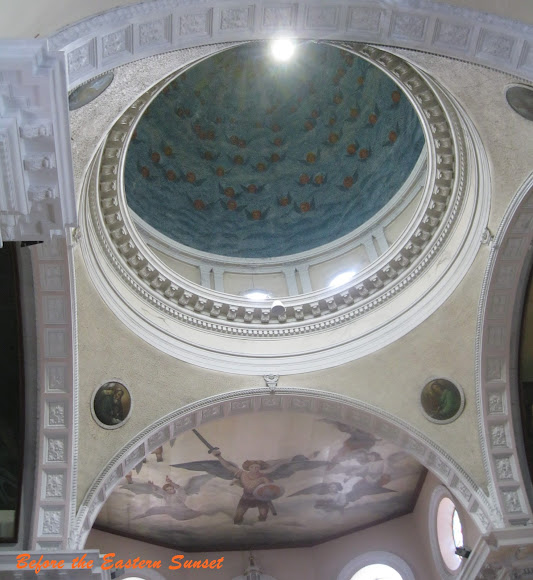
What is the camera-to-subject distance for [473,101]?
10.1 m

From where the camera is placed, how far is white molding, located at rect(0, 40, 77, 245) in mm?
5293

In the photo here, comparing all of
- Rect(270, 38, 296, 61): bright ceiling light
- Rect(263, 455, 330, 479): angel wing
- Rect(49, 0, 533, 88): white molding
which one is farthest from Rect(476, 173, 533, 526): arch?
Rect(270, 38, 296, 61): bright ceiling light

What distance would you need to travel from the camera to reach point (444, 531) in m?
15.7

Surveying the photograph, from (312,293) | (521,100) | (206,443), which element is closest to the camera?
(521,100)

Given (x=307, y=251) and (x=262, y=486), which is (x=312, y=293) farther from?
(x=262, y=486)

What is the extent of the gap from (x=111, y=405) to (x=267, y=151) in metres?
9.53

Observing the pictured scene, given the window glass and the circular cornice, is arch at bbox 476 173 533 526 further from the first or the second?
the window glass

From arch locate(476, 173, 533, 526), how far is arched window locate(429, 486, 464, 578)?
2586 mm

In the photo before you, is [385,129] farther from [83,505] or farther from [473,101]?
[83,505]

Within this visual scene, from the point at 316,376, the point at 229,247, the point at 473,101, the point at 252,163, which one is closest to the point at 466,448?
the point at 316,376

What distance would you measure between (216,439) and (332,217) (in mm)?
6570

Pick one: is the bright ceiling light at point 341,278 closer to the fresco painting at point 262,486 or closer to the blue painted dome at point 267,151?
the blue painted dome at point 267,151

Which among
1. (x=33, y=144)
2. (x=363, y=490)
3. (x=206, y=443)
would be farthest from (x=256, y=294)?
(x=33, y=144)

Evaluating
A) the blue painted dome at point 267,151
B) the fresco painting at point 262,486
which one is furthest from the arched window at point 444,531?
the blue painted dome at point 267,151
